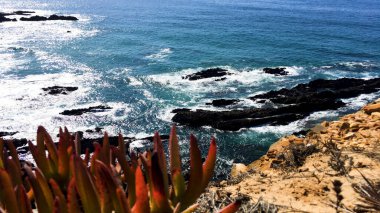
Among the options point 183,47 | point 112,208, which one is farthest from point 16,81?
point 112,208

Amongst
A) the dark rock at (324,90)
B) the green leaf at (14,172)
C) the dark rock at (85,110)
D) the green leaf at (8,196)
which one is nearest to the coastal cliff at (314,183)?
the green leaf at (14,172)

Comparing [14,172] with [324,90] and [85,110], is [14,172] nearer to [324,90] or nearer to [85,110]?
[85,110]

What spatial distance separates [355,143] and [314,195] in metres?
3.20

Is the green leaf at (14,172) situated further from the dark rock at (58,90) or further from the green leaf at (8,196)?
the dark rock at (58,90)

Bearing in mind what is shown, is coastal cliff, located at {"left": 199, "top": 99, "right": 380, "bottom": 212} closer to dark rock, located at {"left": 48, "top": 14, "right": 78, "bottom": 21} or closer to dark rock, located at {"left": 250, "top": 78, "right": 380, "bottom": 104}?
dark rock, located at {"left": 250, "top": 78, "right": 380, "bottom": 104}

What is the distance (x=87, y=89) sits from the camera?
91.9 feet

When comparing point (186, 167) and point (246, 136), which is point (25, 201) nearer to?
point (186, 167)

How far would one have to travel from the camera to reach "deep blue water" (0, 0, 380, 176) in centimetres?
2267

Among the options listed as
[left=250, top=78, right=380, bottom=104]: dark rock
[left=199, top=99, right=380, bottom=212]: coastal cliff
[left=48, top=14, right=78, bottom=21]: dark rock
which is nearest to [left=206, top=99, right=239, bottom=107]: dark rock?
[left=250, top=78, right=380, bottom=104]: dark rock

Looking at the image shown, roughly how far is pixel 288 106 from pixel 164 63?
14.5m

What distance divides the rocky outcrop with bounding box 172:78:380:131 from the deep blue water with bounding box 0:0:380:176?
0.67 m

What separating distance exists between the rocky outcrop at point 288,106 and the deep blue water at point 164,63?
67cm

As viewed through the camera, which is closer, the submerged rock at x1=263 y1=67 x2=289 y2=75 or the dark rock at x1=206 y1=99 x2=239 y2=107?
the dark rock at x1=206 y1=99 x2=239 y2=107

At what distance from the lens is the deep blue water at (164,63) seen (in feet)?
74.4
